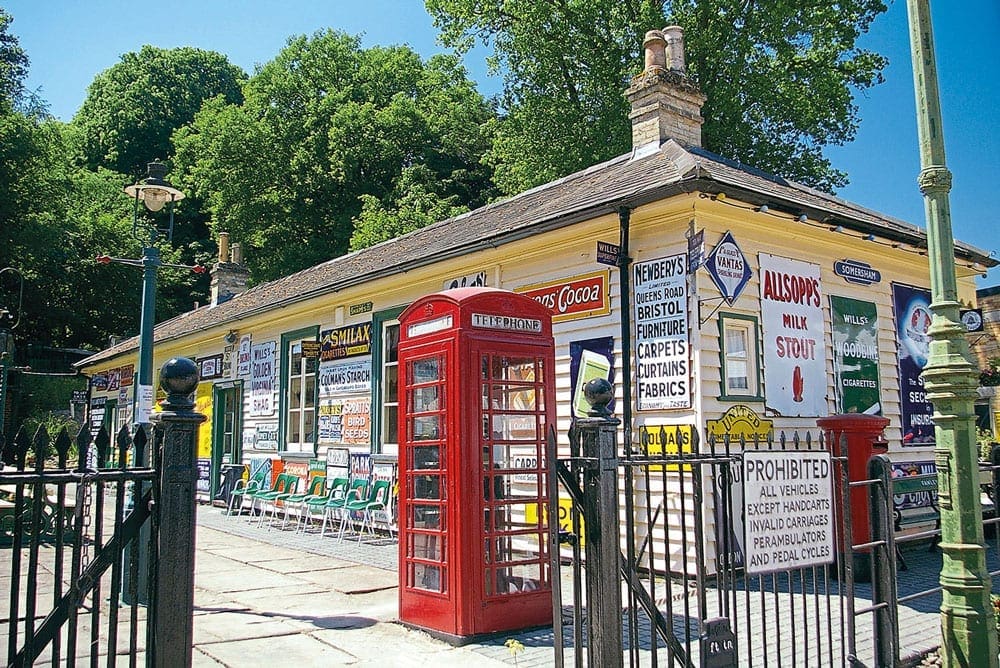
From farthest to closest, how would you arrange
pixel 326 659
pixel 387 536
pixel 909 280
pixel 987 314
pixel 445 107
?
pixel 445 107
pixel 987 314
pixel 387 536
pixel 909 280
pixel 326 659

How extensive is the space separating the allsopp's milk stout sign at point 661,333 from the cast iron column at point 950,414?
326 cm

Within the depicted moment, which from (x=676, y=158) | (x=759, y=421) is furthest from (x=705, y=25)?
(x=759, y=421)

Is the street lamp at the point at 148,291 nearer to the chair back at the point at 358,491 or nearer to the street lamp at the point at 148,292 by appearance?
the street lamp at the point at 148,292

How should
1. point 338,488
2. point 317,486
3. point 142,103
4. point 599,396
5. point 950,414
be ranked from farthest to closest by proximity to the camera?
point 142,103, point 317,486, point 338,488, point 950,414, point 599,396

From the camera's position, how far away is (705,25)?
2444 centimetres

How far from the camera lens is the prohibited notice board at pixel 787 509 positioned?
4.37m

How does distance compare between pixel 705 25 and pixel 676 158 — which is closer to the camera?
pixel 676 158

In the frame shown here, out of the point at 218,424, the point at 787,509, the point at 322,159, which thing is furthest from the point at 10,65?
the point at 787,509

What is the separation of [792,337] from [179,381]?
791cm

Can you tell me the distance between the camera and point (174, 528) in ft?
10.4

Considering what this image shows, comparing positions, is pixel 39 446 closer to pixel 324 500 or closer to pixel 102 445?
pixel 102 445

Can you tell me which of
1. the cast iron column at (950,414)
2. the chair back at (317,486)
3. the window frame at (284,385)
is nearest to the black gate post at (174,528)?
the cast iron column at (950,414)

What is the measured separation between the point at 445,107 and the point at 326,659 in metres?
35.3

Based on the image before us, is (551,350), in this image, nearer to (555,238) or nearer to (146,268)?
(555,238)
